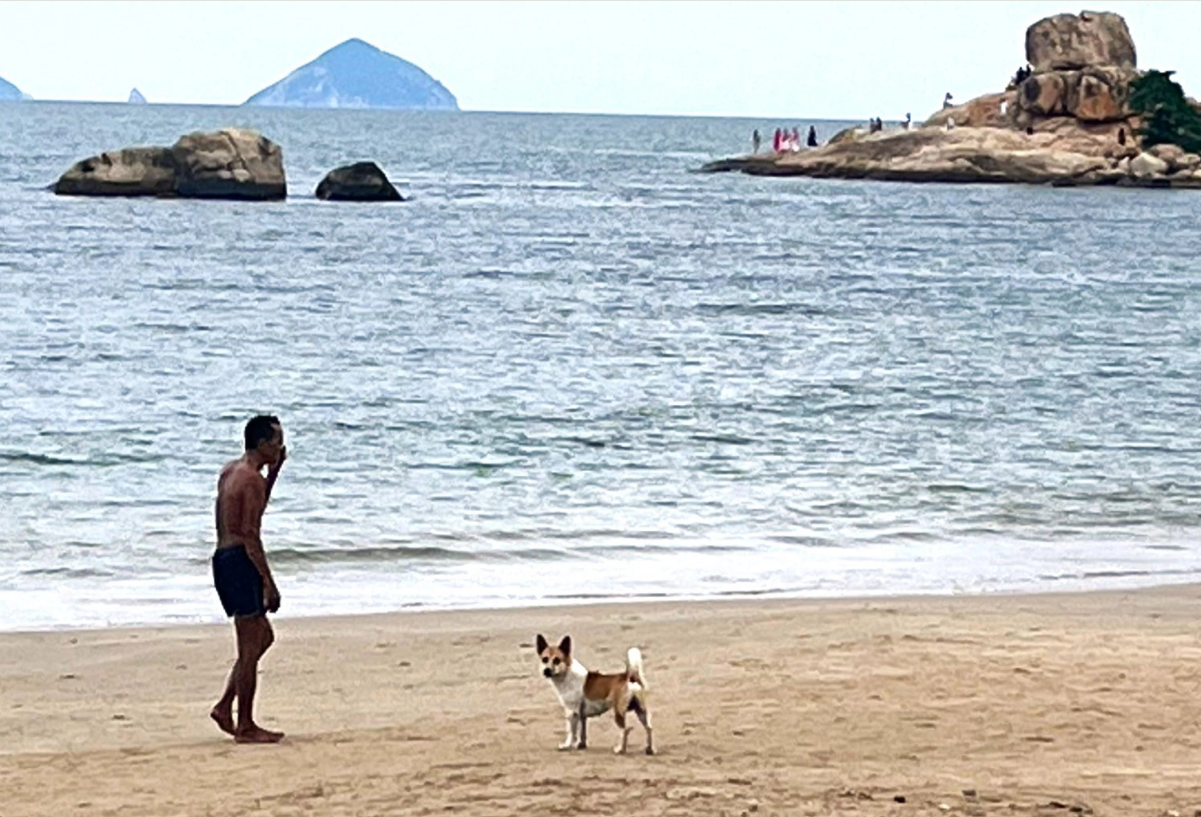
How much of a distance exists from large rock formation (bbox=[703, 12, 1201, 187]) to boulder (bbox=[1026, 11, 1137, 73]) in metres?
0.05

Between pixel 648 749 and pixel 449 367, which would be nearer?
pixel 648 749

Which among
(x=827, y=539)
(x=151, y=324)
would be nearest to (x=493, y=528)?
(x=827, y=539)

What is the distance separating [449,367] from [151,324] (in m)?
8.74

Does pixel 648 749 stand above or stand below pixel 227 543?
below

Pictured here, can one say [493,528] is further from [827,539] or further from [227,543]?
[227,543]

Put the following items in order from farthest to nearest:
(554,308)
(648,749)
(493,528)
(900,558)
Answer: (554,308) < (493,528) < (900,558) < (648,749)

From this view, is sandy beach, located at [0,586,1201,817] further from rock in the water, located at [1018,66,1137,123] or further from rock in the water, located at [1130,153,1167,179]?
rock in the water, located at [1018,66,1137,123]

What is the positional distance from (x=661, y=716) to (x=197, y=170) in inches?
2904

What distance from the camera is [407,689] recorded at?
1234 cm

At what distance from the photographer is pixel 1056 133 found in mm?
109000

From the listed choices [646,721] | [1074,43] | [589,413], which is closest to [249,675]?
[646,721]

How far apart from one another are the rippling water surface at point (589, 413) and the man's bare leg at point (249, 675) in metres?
4.63

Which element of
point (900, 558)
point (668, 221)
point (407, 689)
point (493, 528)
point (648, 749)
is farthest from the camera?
point (668, 221)

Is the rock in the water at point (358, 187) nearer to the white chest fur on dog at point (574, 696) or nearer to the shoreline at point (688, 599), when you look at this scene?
the shoreline at point (688, 599)
